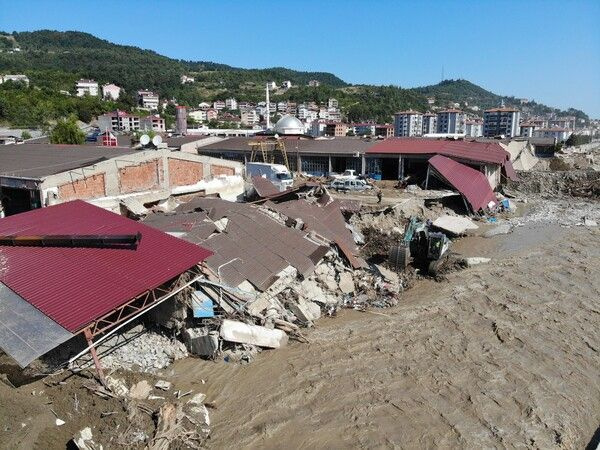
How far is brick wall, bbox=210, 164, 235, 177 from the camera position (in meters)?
A: 25.1

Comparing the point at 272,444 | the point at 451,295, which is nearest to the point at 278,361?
the point at 272,444

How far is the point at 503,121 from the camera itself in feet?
396

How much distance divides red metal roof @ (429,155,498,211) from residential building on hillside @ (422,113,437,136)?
105 meters

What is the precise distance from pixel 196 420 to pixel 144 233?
5.75 m

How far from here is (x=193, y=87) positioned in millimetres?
182250

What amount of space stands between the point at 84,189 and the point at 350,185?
20.0 metres

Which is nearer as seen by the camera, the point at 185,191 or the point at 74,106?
the point at 185,191

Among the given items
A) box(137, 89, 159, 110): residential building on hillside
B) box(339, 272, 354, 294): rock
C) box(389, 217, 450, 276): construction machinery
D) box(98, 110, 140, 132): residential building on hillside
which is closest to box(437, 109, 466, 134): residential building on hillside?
box(98, 110, 140, 132): residential building on hillside

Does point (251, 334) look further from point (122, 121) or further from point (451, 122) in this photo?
point (451, 122)

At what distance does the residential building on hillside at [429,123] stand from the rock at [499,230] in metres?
113

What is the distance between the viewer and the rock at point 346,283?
15.2 m

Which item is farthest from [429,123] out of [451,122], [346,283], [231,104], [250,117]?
[346,283]

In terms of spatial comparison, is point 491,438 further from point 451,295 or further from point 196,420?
point 451,295

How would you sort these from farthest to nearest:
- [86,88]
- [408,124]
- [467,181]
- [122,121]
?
[86,88] → [408,124] → [122,121] → [467,181]
